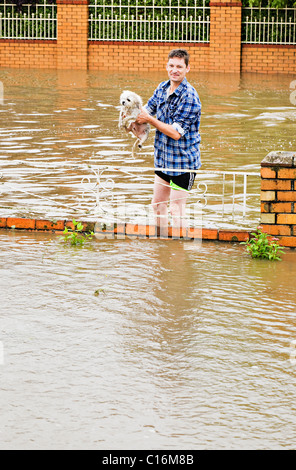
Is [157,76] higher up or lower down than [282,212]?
higher up

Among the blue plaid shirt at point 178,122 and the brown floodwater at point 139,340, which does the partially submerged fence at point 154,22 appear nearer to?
the brown floodwater at point 139,340

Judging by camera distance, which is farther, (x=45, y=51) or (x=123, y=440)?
(x=45, y=51)

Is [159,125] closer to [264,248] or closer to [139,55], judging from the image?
[264,248]

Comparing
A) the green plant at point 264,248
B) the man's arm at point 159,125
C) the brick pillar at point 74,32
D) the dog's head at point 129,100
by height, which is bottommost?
the green plant at point 264,248

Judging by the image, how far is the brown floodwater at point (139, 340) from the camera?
3.70m

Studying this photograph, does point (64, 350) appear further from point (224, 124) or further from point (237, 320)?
point (224, 124)

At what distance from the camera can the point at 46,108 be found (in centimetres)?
1566

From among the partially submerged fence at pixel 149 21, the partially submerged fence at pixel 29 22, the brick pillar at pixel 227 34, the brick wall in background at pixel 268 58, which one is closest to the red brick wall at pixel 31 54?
the partially submerged fence at pixel 29 22

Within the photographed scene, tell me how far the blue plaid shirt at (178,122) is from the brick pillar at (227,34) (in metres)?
17.0

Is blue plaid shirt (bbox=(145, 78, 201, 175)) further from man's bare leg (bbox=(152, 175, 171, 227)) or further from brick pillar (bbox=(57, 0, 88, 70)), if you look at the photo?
brick pillar (bbox=(57, 0, 88, 70))

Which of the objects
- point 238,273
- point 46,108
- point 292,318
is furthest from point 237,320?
point 46,108

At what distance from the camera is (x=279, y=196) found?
6.59 metres

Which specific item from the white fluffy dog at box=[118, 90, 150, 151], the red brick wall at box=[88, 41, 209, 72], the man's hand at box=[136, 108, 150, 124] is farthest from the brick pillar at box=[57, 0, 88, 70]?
the man's hand at box=[136, 108, 150, 124]
